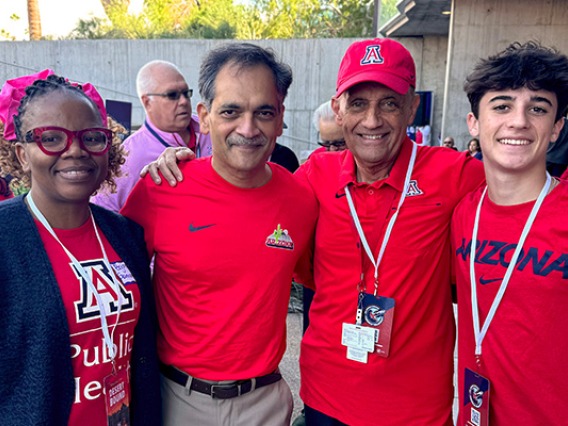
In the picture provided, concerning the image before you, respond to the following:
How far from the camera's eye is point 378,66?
224 cm

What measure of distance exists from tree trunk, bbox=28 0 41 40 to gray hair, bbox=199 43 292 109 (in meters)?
22.7

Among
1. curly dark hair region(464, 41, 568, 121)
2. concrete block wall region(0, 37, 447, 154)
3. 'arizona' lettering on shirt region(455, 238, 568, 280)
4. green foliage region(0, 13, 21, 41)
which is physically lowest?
'arizona' lettering on shirt region(455, 238, 568, 280)

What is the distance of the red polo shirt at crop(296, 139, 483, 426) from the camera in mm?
2066

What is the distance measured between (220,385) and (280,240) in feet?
2.15

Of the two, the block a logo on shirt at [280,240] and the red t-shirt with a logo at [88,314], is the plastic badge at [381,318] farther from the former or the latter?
the red t-shirt with a logo at [88,314]

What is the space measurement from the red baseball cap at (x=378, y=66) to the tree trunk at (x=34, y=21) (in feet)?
75.0

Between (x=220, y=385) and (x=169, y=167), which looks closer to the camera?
(x=220, y=385)

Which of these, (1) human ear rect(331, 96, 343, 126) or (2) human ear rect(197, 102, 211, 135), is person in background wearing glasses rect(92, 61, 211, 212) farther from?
(1) human ear rect(331, 96, 343, 126)

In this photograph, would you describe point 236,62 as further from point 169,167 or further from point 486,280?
point 486,280

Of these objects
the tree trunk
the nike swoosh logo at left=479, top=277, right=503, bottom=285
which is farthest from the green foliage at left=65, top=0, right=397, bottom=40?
the nike swoosh logo at left=479, top=277, right=503, bottom=285

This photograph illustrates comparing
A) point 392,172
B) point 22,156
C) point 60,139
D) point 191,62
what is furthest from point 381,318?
point 191,62

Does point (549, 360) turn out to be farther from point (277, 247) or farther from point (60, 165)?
point (60, 165)

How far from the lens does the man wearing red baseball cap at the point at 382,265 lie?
207cm

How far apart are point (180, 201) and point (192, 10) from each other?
25239 millimetres
